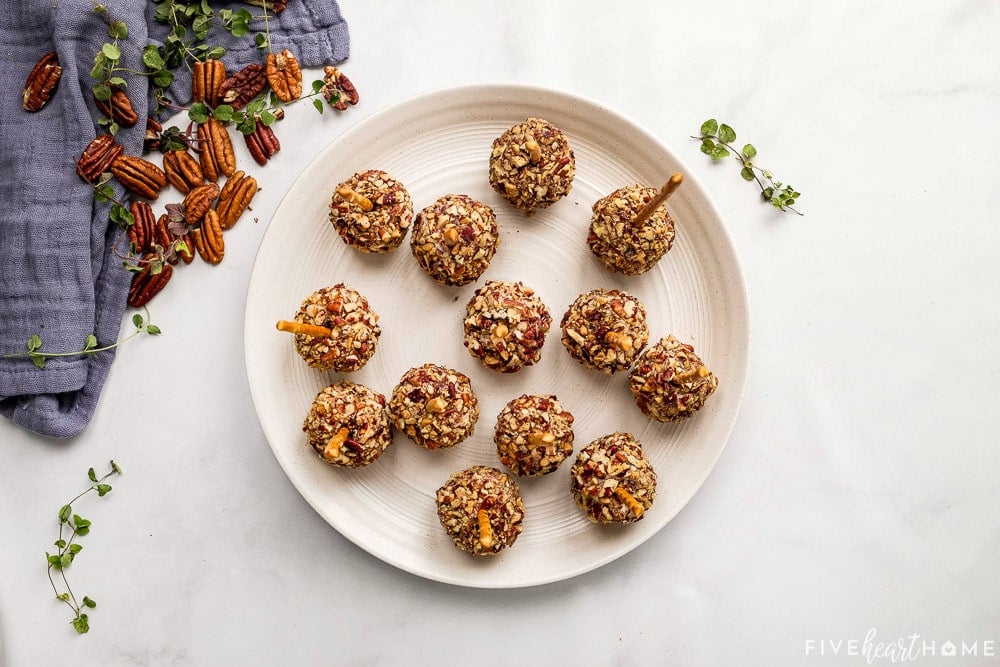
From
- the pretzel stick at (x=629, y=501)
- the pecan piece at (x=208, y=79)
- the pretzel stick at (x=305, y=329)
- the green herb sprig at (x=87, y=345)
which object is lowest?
the green herb sprig at (x=87, y=345)

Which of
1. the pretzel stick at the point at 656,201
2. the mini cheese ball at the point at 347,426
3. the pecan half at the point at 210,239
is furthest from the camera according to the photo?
the pecan half at the point at 210,239

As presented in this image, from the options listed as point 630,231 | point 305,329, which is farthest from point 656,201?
point 305,329

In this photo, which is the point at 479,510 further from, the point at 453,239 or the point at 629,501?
the point at 453,239

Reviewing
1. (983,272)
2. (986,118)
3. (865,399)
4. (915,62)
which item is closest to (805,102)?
(915,62)

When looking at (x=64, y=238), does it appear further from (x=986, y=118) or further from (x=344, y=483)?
(x=986, y=118)

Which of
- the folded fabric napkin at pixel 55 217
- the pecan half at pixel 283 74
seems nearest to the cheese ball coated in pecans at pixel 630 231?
the pecan half at pixel 283 74

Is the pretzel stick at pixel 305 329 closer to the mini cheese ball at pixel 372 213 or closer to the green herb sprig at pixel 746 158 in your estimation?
the mini cheese ball at pixel 372 213

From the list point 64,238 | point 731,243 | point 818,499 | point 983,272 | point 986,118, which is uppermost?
point 986,118
